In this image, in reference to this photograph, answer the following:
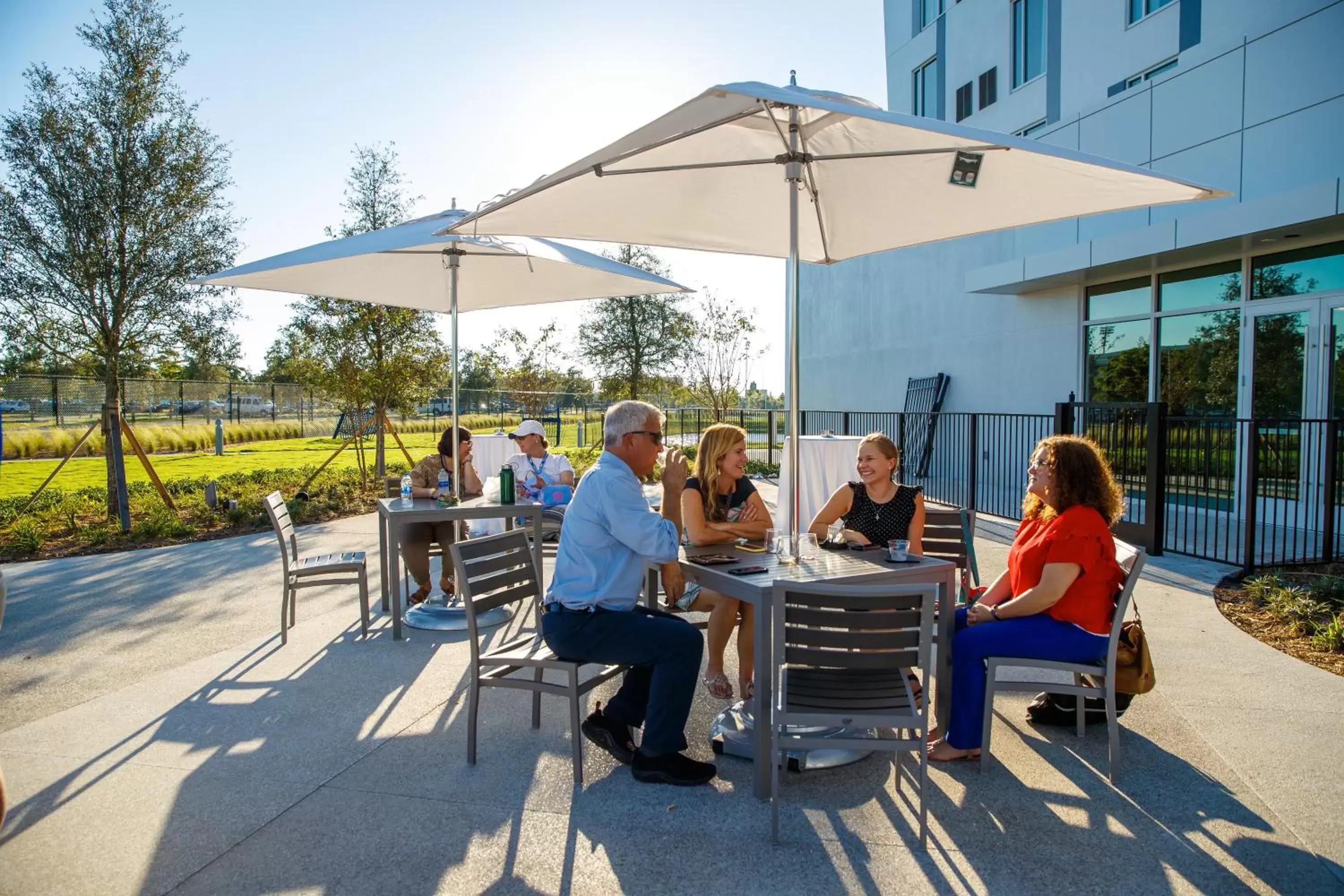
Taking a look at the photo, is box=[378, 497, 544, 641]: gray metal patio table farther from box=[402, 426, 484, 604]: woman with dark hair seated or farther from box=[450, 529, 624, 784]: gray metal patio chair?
box=[450, 529, 624, 784]: gray metal patio chair

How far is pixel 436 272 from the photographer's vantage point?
24.2ft

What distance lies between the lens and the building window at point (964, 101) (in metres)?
16.6

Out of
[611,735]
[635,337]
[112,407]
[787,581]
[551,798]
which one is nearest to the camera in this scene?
[787,581]

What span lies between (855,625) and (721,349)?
55.8ft

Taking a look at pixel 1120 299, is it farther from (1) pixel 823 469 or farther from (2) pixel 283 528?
(2) pixel 283 528

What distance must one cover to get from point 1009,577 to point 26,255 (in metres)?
11.4

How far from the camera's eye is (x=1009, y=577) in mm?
3857

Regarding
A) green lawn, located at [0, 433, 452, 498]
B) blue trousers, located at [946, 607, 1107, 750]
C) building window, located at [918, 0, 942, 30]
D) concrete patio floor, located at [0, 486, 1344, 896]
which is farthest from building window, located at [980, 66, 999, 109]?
blue trousers, located at [946, 607, 1107, 750]

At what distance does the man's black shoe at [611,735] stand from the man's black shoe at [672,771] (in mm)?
151

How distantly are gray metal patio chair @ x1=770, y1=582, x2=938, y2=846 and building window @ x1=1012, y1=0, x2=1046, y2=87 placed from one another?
15.1 meters

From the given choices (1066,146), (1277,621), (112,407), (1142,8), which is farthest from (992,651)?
(1142,8)

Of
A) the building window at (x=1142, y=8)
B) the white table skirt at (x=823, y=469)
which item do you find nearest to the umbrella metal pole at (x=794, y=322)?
the white table skirt at (x=823, y=469)

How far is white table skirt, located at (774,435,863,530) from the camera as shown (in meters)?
8.52

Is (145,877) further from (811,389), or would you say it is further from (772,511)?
(811,389)
